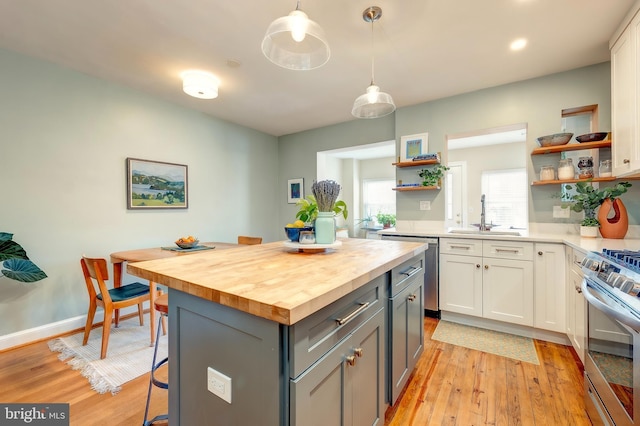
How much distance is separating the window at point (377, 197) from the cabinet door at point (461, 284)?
4.03 metres

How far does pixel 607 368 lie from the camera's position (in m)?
1.28

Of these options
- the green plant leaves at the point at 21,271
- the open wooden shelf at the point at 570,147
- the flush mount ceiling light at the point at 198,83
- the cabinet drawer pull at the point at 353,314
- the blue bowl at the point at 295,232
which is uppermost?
the flush mount ceiling light at the point at 198,83

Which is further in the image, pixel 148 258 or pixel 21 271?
pixel 148 258

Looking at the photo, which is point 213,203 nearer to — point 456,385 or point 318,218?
point 318,218

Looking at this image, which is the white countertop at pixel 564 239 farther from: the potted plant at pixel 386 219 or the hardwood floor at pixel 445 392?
the potted plant at pixel 386 219

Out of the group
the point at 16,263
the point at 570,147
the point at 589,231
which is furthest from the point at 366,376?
the point at 570,147

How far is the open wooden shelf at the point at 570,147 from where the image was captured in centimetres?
242

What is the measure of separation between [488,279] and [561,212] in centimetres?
100

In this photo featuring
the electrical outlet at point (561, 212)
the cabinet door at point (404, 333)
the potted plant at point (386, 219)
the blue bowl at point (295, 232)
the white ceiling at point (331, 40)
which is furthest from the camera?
the potted plant at point (386, 219)

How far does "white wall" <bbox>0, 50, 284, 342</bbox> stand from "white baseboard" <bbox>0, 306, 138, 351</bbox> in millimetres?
49

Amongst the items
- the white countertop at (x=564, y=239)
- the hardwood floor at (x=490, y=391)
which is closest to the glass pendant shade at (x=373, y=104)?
the white countertop at (x=564, y=239)

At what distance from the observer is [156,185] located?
3338 mm

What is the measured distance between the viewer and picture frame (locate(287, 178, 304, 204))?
4859 millimetres

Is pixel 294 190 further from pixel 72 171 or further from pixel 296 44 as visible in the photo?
pixel 296 44
